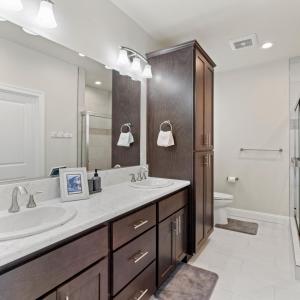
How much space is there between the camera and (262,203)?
10.4ft

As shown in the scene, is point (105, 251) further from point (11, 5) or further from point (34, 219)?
point (11, 5)

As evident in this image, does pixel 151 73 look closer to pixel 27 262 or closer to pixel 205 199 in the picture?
pixel 205 199

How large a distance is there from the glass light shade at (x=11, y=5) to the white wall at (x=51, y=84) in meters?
0.18

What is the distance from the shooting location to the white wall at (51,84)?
1.20 m

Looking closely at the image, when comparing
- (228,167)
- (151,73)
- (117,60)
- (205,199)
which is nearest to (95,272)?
(205,199)

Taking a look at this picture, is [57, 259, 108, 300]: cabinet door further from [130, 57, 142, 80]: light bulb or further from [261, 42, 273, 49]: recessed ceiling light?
[261, 42, 273, 49]: recessed ceiling light

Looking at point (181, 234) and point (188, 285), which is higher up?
point (181, 234)

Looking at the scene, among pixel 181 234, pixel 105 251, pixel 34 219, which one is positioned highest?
pixel 34 219

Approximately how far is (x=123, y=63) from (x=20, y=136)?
1133 millimetres

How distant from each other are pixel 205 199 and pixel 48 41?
199 centimetres

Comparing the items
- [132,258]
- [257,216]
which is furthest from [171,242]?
[257,216]

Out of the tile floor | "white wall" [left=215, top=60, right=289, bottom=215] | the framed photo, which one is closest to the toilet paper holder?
"white wall" [left=215, top=60, right=289, bottom=215]

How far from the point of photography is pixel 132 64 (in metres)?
2.05

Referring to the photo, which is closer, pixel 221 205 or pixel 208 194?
pixel 208 194
